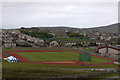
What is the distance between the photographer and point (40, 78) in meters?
19.8

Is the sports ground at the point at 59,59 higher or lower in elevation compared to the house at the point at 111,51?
lower

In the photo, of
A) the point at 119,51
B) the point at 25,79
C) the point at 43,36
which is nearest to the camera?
the point at 25,79

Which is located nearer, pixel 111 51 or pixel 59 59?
pixel 59 59

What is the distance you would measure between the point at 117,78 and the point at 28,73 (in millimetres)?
10200

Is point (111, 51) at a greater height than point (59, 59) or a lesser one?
greater

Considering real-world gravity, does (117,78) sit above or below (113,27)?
below

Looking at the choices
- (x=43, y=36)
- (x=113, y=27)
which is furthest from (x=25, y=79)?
(x=113, y=27)

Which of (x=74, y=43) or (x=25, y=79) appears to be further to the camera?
(x=74, y=43)

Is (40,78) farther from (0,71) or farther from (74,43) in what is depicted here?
(74,43)

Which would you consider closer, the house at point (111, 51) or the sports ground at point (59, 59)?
→ the sports ground at point (59, 59)

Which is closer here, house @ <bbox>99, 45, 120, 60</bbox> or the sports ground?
the sports ground

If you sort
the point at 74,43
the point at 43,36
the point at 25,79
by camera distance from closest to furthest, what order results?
the point at 25,79 < the point at 74,43 < the point at 43,36

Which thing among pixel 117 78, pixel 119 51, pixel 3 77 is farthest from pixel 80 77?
pixel 119 51

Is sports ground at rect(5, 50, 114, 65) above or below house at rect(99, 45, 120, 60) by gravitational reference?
below
